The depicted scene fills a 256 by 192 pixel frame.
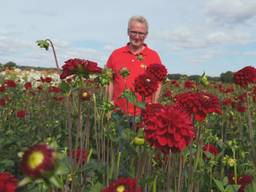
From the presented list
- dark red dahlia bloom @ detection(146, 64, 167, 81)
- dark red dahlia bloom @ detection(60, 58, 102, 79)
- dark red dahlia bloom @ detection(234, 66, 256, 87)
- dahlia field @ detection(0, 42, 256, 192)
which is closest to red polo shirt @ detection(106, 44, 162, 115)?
dahlia field @ detection(0, 42, 256, 192)

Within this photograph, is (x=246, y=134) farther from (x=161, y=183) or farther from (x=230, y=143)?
(x=161, y=183)

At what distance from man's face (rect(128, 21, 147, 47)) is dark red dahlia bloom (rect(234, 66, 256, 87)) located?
40.7 inches

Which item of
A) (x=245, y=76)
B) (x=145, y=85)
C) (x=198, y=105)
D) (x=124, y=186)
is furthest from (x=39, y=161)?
(x=245, y=76)

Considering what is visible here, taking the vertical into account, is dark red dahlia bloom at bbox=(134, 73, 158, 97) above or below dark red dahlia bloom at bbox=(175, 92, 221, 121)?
→ above

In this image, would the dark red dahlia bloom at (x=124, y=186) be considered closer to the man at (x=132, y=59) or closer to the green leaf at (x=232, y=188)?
the green leaf at (x=232, y=188)

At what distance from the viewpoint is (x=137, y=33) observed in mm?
4617

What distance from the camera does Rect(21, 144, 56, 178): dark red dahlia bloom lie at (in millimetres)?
1195

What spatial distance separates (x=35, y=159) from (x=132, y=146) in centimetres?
176

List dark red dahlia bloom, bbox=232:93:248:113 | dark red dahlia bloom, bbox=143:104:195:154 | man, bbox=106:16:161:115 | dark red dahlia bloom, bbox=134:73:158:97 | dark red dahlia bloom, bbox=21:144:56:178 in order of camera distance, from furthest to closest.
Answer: dark red dahlia bloom, bbox=232:93:248:113 → man, bbox=106:16:161:115 → dark red dahlia bloom, bbox=134:73:158:97 → dark red dahlia bloom, bbox=143:104:195:154 → dark red dahlia bloom, bbox=21:144:56:178

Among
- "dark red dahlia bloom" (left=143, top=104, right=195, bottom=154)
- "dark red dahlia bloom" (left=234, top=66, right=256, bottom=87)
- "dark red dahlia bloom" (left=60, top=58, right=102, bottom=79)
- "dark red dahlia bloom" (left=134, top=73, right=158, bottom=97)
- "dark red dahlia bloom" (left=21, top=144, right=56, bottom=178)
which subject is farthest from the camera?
"dark red dahlia bloom" (left=234, top=66, right=256, bottom=87)

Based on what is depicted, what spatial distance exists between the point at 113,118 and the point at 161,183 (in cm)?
103

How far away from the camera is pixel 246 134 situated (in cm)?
610

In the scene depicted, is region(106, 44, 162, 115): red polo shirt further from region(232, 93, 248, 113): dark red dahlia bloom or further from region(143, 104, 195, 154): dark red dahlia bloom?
region(143, 104, 195, 154): dark red dahlia bloom

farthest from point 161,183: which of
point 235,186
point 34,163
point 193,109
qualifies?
point 34,163
